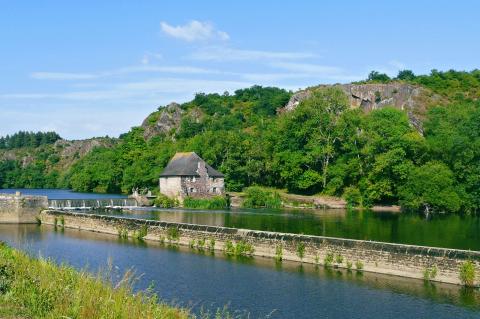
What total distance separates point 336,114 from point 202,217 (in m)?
36.2

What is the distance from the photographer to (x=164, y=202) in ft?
221

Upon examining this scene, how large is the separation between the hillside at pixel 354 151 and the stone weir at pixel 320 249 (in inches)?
1494

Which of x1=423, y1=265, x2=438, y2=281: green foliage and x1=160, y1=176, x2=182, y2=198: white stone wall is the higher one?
x1=160, y1=176, x2=182, y2=198: white stone wall

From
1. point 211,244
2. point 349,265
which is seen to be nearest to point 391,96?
point 211,244

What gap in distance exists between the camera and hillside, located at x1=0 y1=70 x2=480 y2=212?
2586 inches

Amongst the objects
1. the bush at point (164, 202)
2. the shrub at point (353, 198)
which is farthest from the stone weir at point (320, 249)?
the shrub at point (353, 198)

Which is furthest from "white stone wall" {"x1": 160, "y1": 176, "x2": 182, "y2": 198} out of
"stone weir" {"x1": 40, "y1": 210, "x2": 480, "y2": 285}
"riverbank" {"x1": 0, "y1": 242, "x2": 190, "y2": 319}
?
"riverbank" {"x1": 0, "y1": 242, "x2": 190, "y2": 319}

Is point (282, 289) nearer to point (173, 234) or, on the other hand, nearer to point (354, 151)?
point (173, 234)

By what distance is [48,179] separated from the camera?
14988cm

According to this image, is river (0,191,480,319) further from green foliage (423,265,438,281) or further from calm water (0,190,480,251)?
calm water (0,190,480,251)

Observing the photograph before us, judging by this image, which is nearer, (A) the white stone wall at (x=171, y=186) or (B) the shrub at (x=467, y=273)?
(B) the shrub at (x=467, y=273)

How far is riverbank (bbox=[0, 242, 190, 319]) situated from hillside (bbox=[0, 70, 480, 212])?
56007 millimetres

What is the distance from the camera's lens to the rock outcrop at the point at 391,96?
105188 millimetres

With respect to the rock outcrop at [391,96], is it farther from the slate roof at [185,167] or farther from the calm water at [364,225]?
the calm water at [364,225]
